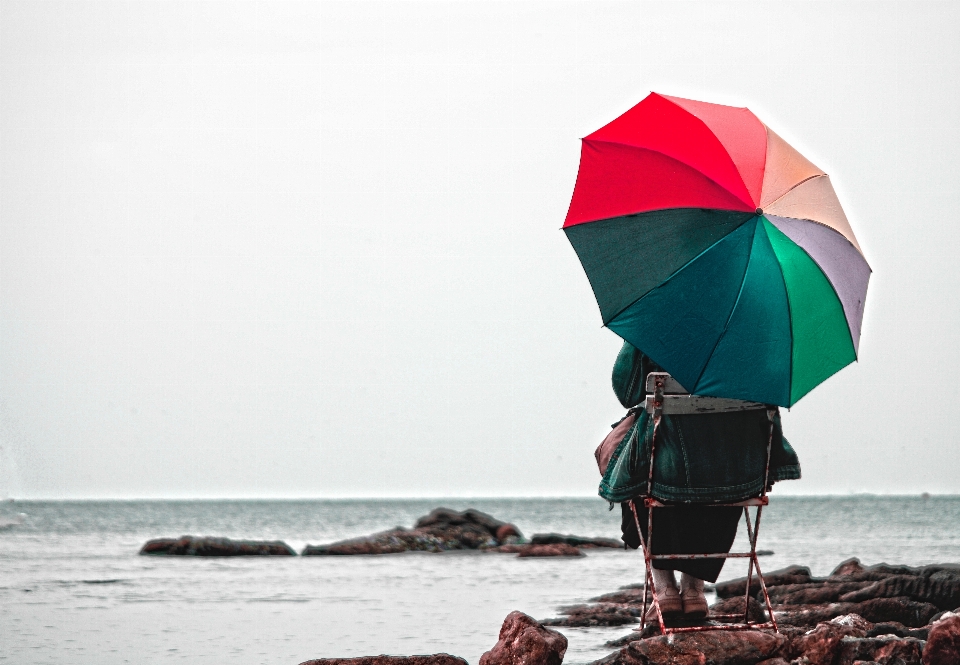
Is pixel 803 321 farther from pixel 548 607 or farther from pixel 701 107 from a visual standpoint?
pixel 548 607

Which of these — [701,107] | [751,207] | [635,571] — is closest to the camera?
[751,207]

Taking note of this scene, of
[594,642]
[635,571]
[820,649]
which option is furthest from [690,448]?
[635,571]

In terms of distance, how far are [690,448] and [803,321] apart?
2.93ft

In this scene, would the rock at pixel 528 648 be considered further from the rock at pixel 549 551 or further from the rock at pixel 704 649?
the rock at pixel 549 551

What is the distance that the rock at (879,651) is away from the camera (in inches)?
249

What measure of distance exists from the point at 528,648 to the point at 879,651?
75.3 inches

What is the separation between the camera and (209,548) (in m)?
26.5

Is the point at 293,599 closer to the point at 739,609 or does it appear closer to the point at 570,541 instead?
the point at 739,609

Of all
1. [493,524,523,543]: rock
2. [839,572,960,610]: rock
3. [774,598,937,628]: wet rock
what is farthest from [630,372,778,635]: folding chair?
[493,524,523,543]: rock

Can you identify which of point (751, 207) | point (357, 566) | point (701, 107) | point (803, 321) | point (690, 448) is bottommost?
point (357, 566)

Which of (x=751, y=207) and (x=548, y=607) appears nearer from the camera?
(x=751, y=207)

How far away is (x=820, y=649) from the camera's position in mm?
6293

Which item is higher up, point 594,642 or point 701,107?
point 701,107

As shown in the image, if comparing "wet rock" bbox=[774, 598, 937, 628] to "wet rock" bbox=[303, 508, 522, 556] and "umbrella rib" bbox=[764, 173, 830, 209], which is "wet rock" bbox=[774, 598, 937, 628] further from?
"wet rock" bbox=[303, 508, 522, 556]
